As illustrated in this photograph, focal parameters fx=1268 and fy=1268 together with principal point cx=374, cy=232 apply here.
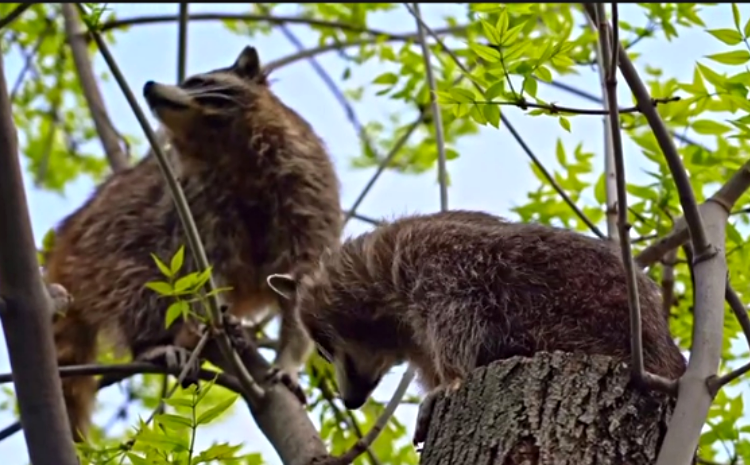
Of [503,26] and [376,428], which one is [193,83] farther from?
[503,26]

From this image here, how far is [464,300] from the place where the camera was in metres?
3.37

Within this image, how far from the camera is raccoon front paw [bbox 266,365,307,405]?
4234 millimetres

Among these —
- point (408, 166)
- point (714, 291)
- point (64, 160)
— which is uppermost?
point (64, 160)

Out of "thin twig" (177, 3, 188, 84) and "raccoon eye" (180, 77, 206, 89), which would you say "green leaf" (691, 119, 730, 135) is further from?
"raccoon eye" (180, 77, 206, 89)

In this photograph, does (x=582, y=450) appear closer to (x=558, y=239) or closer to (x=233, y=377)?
(x=558, y=239)

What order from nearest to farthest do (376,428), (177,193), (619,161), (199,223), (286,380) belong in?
1. (619,161)
2. (177,193)
3. (376,428)
4. (286,380)
5. (199,223)

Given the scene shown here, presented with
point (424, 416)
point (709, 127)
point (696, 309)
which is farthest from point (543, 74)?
point (424, 416)

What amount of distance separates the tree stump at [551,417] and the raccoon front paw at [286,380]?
5.07ft

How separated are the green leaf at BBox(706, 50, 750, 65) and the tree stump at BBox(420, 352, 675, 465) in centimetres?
80

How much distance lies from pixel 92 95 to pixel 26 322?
8.12ft

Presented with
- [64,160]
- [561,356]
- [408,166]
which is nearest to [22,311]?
[561,356]

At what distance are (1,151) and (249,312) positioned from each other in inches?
84.0

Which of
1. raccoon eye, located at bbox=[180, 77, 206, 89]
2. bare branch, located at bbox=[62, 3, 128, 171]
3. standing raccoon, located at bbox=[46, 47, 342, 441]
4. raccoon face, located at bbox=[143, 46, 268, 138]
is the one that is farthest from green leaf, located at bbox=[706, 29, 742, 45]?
bare branch, located at bbox=[62, 3, 128, 171]

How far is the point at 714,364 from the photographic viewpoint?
2.47m
